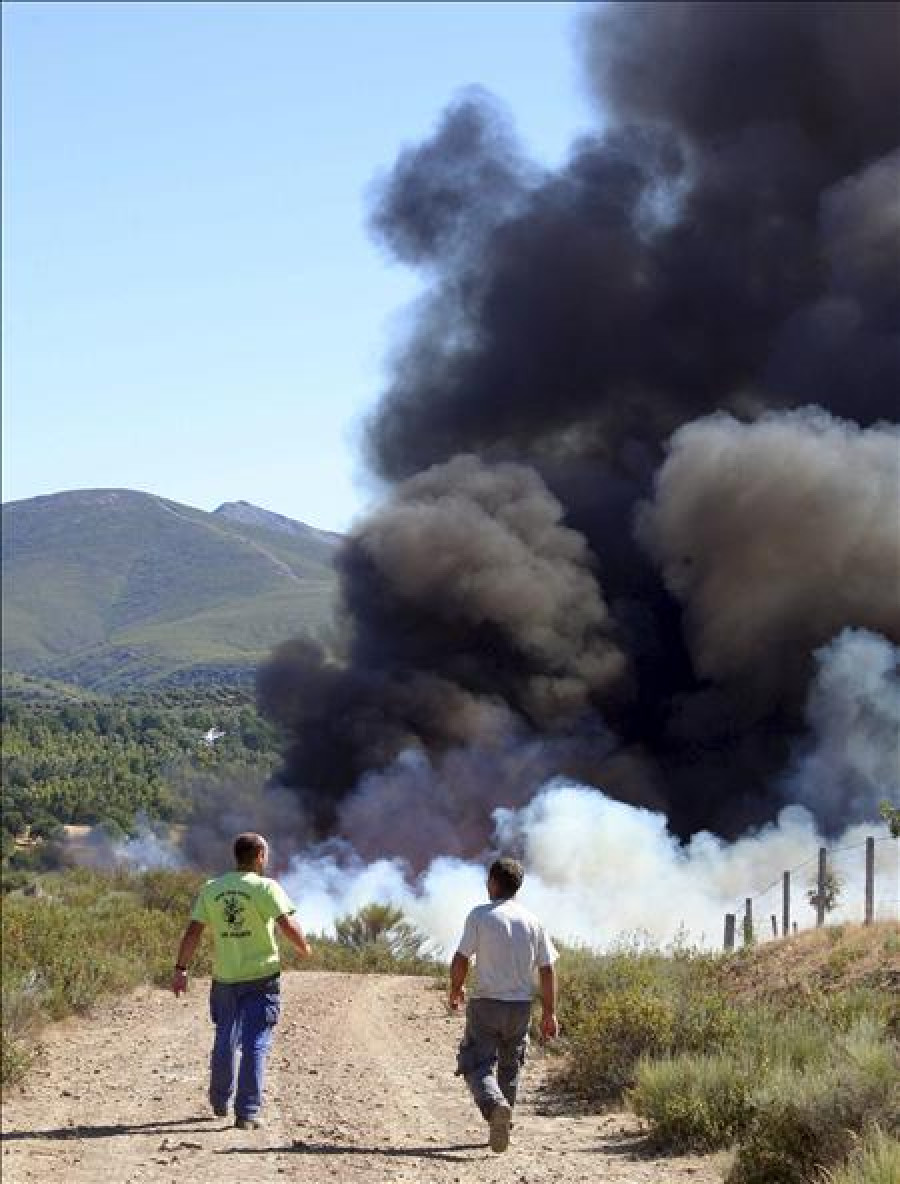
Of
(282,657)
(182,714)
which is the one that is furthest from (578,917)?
(182,714)

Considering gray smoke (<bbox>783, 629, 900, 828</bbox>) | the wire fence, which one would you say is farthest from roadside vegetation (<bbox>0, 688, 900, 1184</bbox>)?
gray smoke (<bbox>783, 629, 900, 828</bbox>)

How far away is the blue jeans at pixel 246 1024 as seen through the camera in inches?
426

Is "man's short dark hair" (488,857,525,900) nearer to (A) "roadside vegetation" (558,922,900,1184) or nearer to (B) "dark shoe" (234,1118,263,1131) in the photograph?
(A) "roadside vegetation" (558,922,900,1184)

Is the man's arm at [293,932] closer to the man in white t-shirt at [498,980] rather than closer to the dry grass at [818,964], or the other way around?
the man in white t-shirt at [498,980]

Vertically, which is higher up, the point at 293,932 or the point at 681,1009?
the point at 293,932

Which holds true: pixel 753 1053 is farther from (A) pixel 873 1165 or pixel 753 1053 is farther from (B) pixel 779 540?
(B) pixel 779 540

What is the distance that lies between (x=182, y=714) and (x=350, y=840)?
98.7 meters

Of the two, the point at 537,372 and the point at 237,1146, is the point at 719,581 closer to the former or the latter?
the point at 537,372

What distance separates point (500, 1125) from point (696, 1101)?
1.34 meters

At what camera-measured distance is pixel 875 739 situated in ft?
141

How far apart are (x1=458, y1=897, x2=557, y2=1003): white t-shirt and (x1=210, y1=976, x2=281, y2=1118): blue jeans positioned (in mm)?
1313

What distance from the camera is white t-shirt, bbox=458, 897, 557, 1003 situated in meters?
10.4

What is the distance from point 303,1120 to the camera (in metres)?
11.6

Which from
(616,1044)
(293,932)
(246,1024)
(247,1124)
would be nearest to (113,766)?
(616,1044)
